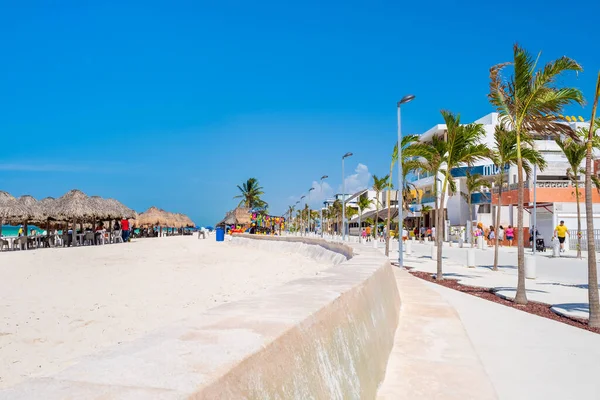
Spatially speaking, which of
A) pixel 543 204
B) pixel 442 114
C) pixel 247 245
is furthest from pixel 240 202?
pixel 442 114

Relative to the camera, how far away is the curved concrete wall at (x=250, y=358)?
5.86 feet

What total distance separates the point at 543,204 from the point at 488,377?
1373 inches

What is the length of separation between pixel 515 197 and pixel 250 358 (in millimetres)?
44411

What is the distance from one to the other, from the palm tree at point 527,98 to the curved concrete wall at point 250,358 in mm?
7717

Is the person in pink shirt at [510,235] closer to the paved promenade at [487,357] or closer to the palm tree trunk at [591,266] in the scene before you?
the paved promenade at [487,357]

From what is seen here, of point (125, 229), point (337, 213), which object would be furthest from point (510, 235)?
point (337, 213)

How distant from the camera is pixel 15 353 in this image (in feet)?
21.4

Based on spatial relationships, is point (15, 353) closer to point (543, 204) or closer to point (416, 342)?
point (416, 342)

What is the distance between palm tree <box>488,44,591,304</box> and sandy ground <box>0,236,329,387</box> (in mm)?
6064

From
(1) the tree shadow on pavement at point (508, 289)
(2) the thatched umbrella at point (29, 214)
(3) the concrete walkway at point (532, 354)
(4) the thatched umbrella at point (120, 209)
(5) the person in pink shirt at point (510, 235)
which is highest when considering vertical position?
(4) the thatched umbrella at point (120, 209)

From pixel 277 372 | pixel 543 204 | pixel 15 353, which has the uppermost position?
pixel 543 204

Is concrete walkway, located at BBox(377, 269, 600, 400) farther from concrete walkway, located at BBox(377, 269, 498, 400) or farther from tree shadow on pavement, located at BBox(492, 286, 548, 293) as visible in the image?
tree shadow on pavement, located at BBox(492, 286, 548, 293)

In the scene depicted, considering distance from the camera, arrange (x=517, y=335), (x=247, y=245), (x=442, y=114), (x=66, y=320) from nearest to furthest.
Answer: (x=517, y=335) → (x=66, y=320) → (x=442, y=114) → (x=247, y=245)

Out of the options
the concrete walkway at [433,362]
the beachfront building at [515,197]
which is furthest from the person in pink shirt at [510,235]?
the concrete walkway at [433,362]
